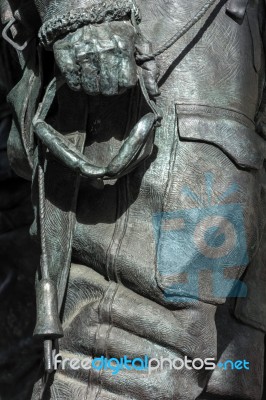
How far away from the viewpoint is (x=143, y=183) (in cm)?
282

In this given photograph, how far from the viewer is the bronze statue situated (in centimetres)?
275

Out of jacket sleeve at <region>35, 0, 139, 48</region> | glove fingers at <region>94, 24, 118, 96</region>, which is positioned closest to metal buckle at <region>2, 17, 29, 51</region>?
jacket sleeve at <region>35, 0, 139, 48</region>

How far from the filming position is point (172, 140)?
2.82 meters

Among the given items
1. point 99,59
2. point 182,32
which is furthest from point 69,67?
point 182,32

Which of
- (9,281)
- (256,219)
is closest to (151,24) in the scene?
(256,219)

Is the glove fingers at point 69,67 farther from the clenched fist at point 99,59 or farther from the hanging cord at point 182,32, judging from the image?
the hanging cord at point 182,32

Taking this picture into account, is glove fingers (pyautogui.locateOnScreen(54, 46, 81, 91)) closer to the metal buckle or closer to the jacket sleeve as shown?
the jacket sleeve

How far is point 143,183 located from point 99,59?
0.27 meters

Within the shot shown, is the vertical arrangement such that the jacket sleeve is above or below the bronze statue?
above

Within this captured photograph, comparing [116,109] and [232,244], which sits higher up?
[116,109]

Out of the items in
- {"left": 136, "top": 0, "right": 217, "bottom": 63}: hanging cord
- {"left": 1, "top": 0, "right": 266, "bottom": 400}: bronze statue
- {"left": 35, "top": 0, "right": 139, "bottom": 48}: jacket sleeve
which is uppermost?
{"left": 35, "top": 0, "right": 139, "bottom": 48}: jacket sleeve

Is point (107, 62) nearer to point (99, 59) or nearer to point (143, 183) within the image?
point (99, 59)

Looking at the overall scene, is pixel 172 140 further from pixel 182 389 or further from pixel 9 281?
pixel 9 281

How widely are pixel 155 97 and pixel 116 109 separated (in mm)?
99
